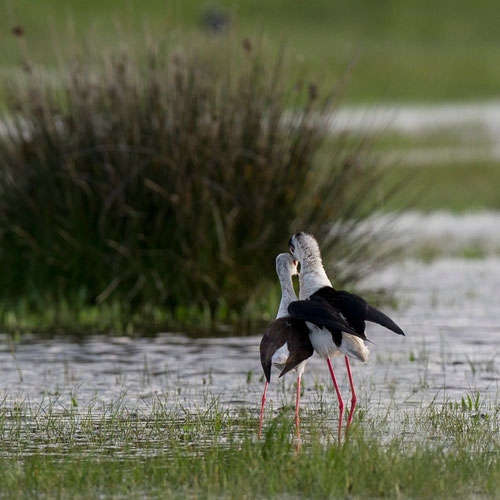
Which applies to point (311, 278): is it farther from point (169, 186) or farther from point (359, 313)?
point (169, 186)

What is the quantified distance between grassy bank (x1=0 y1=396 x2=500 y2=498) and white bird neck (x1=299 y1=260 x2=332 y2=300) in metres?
0.67

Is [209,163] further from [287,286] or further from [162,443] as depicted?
[162,443]

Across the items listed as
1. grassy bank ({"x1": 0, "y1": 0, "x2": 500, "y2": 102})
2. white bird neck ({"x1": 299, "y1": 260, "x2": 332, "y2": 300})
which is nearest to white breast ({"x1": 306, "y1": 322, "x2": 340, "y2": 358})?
white bird neck ({"x1": 299, "y1": 260, "x2": 332, "y2": 300})

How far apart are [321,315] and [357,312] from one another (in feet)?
0.76

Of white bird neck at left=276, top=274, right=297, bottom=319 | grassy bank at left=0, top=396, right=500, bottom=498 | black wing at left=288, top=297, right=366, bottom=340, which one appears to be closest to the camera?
grassy bank at left=0, top=396, right=500, bottom=498

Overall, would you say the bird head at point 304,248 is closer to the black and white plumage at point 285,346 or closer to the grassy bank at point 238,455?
the black and white plumage at point 285,346

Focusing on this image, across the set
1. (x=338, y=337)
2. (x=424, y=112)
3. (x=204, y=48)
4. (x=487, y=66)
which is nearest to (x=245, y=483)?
(x=338, y=337)

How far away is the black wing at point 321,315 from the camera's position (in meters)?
6.04

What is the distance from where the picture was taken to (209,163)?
34.7 feet

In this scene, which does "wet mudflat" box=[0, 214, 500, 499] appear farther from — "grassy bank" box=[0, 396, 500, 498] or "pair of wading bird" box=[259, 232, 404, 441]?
"pair of wading bird" box=[259, 232, 404, 441]

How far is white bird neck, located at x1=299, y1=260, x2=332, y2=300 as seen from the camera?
22.0 ft

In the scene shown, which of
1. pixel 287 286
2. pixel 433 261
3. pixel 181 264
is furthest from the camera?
pixel 433 261

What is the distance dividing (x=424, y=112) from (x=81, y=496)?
4096cm

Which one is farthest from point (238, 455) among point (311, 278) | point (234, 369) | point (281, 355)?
point (234, 369)
